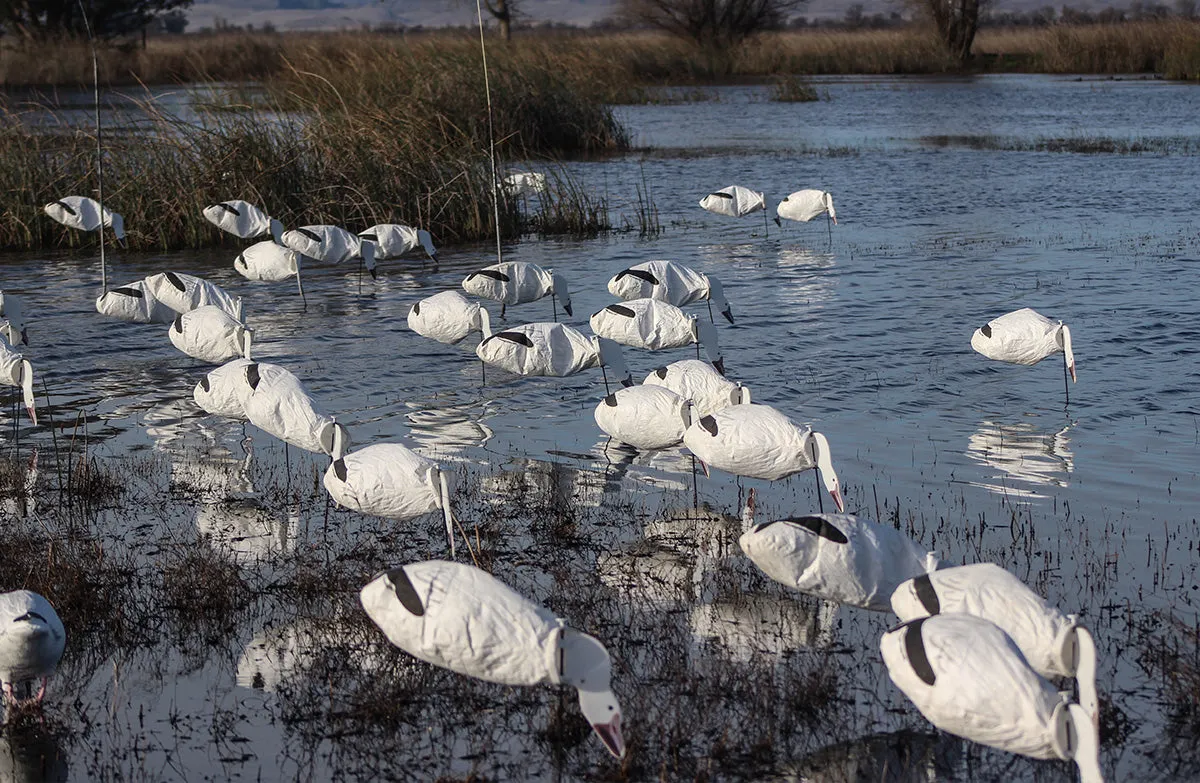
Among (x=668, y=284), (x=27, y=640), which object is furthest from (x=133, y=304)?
(x=27, y=640)

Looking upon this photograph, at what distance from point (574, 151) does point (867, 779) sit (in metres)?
23.1

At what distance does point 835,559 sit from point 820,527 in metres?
0.13

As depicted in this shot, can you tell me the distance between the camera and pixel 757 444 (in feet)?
21.2

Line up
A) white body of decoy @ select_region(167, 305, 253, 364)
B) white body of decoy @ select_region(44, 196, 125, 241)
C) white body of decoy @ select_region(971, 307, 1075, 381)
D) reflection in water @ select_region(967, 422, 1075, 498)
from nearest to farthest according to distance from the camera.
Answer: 1. reflection in water @ select_region(967, 422, 1075, 498)
2. white body of decoy @ select_region(971, 307, 1075, 381)
3. white body of decoy @ select_region(167, 305, 253, 364)
4. white body of decoy @ select_region(44, 196, 125, 241)

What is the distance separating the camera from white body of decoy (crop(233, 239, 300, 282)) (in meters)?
12.8

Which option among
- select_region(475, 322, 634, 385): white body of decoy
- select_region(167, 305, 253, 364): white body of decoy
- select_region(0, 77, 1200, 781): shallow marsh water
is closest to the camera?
select_region(0, 77, 1200, 781): shallow marsh water

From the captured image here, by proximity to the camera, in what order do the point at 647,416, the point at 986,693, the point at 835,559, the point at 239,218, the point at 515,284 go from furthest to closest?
the point at 239,218 < the point at 515,284 < the point at 647,416 < the point at 835,559 < the point at 986,693

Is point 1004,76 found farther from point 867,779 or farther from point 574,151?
point 867,779

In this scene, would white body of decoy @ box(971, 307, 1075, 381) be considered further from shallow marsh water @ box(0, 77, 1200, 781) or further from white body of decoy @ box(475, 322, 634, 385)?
white body of decoy @ box(475, 322, 634, 385)

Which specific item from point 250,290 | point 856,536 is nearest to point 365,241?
point 250,290

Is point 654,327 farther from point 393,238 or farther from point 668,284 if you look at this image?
point 393,238

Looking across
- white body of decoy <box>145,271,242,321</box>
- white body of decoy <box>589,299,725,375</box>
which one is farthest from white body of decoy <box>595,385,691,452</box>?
white body of decoy <box>145,271,242,321</box>

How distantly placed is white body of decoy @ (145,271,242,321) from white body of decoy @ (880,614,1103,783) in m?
7.77

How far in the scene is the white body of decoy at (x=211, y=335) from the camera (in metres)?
9.51
